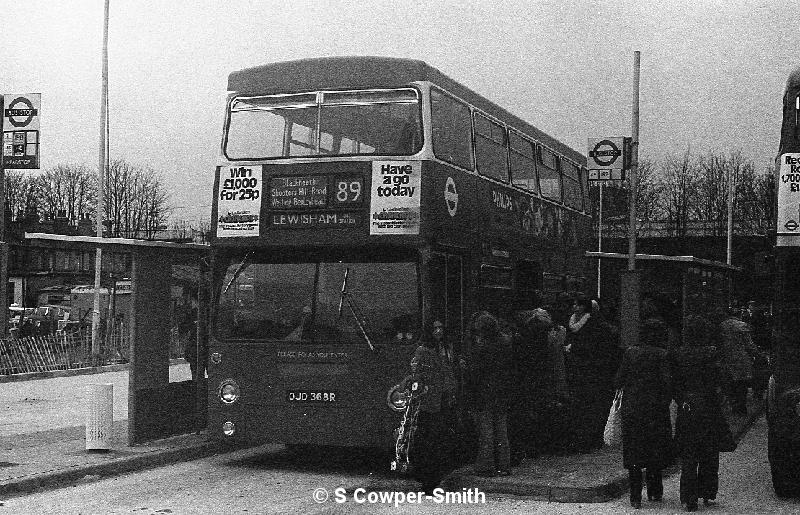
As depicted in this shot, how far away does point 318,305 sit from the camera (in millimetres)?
12297

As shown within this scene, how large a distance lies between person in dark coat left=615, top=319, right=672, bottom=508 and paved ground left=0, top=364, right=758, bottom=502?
33.0 inches

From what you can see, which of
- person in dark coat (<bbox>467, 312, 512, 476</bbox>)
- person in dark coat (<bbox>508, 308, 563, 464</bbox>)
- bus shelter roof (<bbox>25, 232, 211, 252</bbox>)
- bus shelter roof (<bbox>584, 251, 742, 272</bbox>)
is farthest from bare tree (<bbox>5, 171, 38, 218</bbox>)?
person in dark coat (<bbox>467, 312, 512, 476</bbox>)

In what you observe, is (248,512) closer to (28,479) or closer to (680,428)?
(28,479)

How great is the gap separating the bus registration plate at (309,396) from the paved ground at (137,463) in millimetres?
990

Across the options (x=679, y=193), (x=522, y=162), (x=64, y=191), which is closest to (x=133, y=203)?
(x=64, y=191)

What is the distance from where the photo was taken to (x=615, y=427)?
10336 millimetres

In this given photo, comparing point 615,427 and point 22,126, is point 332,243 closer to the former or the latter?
point 615,427

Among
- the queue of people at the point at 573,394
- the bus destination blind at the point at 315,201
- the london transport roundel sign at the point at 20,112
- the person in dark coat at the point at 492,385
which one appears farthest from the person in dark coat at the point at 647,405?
the london transport roundel sign at the point at 20,112

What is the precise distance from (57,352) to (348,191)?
20639mm

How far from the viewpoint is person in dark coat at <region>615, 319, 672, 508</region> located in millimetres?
9938

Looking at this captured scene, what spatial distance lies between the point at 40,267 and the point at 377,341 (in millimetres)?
70069

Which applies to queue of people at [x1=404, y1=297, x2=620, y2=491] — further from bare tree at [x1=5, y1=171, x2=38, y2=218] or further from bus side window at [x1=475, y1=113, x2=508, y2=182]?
bare tree at [x1=5, y1=171, x2=38, y2=218]

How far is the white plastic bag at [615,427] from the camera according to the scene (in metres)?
10.2

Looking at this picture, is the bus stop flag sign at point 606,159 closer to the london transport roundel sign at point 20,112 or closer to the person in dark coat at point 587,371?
the person in dark coat at point 587,371
